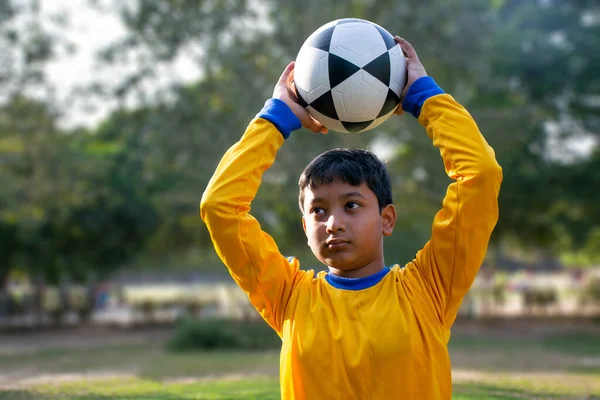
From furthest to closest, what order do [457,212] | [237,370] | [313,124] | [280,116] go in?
[237,370] → [313,124] → [280,116] → [457,212]


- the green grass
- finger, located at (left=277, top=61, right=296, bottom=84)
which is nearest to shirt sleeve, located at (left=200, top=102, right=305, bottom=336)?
finger, located at (left=277, top=61, right=296, bottom=84)

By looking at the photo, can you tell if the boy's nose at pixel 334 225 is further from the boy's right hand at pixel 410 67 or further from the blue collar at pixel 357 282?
the boy's right hand at pixel 410 67

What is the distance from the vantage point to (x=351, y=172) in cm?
320

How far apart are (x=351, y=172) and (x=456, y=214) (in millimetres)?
484

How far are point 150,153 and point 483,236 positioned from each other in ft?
65.2

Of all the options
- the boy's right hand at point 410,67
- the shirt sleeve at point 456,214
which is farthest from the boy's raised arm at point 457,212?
the boy's right hand at point 410,67

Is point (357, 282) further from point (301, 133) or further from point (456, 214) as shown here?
point (301, 133)

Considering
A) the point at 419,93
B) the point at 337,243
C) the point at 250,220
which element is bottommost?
the point at 337,243

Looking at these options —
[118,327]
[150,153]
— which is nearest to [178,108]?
[150,153]

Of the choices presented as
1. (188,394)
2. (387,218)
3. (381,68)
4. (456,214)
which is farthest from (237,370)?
(456,214)

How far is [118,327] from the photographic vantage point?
93.1ft

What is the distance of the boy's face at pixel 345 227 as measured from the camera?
123 inches

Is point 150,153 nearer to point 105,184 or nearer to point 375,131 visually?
point 105,184

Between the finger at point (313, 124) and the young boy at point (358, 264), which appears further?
the finger at point (313, 124)
